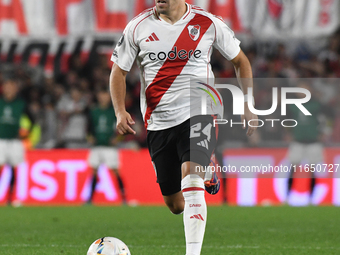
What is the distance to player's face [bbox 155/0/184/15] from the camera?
446cm

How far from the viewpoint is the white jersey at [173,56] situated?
4.55m

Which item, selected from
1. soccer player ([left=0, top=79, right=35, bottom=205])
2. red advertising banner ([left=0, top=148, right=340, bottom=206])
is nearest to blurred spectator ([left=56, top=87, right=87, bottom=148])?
red advertising banner ([left=0, top=148, right=340, bottom=206])

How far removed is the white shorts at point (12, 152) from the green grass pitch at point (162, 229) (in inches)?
47.7

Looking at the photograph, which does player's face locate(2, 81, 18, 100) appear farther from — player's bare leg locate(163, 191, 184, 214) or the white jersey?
the white jersey

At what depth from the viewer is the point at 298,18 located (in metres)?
12.2

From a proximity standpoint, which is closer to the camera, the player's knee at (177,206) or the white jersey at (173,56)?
the white jersey at (173,56)

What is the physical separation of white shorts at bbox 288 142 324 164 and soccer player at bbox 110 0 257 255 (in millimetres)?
6051

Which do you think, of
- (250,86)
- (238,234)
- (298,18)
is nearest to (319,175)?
(298,18)

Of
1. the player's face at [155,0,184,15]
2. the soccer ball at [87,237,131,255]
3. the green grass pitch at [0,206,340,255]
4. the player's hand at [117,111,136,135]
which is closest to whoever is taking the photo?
the soccer ball at [87,237,131,255]

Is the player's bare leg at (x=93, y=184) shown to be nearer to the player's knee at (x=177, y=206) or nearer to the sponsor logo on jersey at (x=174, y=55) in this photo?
the player's knee at (x=177, y=206)

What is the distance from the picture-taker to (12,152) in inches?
429

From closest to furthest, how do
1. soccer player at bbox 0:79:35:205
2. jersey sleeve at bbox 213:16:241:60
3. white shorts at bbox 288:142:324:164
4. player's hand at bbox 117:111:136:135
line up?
player's hand at bbox 117:111:136:135 < jersey sleeve at bbox 213:16:241:60 < white shorts at bbox 288:142:324:164 < soccer player at bbox 0:79:35:205

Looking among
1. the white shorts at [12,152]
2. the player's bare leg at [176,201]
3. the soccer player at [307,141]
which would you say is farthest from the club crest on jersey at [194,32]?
the white shorts at [12,152]

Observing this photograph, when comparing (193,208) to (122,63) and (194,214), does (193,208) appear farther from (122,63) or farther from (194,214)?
(122,63)
